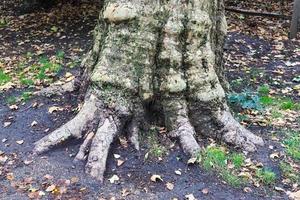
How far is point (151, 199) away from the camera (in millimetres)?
4297

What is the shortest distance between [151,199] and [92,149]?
0.82 metres

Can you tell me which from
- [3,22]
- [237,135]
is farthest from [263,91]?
[3,22]

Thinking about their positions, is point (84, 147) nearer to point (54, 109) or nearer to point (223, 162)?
point (54, 109)

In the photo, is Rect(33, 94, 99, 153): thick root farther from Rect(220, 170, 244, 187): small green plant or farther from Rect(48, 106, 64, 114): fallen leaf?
Rect(220, 170, 244, 187): small green plant

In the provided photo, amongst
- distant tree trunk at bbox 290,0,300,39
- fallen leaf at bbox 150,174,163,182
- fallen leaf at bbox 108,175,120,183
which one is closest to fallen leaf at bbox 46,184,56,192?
fallen leaf at bbox 108,175,120,183

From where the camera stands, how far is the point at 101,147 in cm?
467

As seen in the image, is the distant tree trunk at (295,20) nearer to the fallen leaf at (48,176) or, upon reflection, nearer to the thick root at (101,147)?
the thick root at (101,147)

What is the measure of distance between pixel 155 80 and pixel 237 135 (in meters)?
1.09


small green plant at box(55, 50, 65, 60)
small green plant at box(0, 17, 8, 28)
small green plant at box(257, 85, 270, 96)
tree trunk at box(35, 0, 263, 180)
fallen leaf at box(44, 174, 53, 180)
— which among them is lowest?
small green plant at box(0, 17, 8, 28)

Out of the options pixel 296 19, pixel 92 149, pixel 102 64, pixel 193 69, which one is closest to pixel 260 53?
pixel 296 19

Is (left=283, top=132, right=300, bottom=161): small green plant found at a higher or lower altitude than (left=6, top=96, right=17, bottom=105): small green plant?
lower

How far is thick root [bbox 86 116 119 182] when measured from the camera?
14.8 ft

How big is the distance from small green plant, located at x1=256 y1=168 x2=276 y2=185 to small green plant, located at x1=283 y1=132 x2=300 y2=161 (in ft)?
1.57

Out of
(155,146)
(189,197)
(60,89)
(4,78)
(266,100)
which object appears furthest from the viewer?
(4,78)
